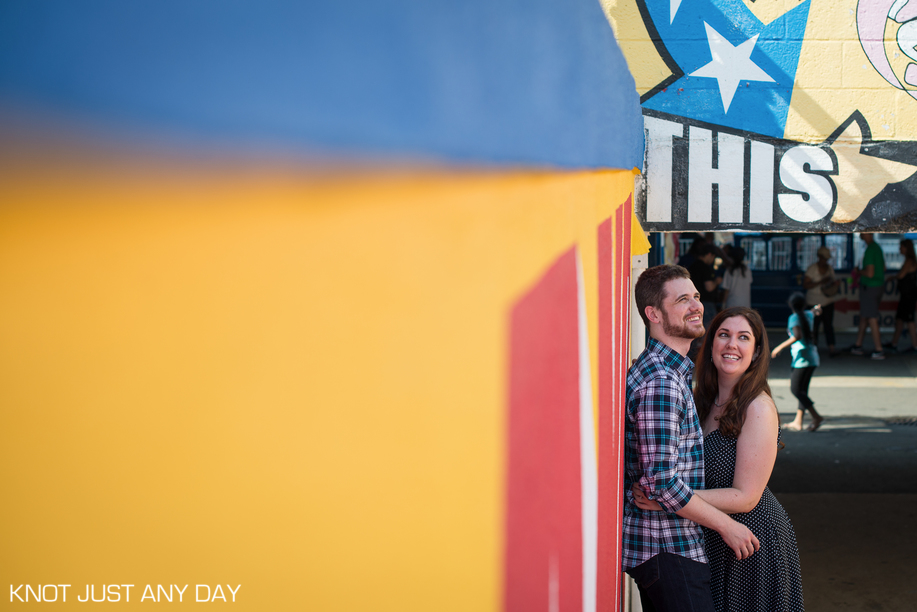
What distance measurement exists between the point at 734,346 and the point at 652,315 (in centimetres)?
36

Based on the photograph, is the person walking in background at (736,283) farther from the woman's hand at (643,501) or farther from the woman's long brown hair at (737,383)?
the woman's hand at (643,501)

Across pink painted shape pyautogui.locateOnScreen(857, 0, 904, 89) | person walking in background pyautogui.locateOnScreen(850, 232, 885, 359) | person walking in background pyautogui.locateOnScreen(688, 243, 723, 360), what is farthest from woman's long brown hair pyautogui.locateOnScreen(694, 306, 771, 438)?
person walking in background pyautogui.locateOnScreen(850, 232, 885, 359)

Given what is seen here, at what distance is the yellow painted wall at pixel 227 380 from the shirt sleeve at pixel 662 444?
166cm

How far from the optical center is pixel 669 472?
2.07 metres

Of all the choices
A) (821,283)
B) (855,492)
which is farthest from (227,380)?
(821,283)

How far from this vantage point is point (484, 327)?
596 mm

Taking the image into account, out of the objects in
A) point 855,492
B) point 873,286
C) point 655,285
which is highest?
point 873,286

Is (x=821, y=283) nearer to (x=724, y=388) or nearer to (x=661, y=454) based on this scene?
(x=724, y=388)

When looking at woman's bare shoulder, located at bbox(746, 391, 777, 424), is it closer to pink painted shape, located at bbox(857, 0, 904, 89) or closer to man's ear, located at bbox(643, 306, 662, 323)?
man's ear, located at bbox(643, 306, 662, 323)

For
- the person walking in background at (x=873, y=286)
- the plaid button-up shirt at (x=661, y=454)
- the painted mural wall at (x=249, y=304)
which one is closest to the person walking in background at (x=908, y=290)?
the person walking in background at (x=873, y=286)

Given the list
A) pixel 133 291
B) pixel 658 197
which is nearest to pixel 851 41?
pixel 658 197

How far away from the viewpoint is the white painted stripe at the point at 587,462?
111 centimetres

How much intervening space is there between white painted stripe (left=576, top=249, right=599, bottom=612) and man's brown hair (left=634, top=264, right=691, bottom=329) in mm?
1257

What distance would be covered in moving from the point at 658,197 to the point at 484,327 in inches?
127
